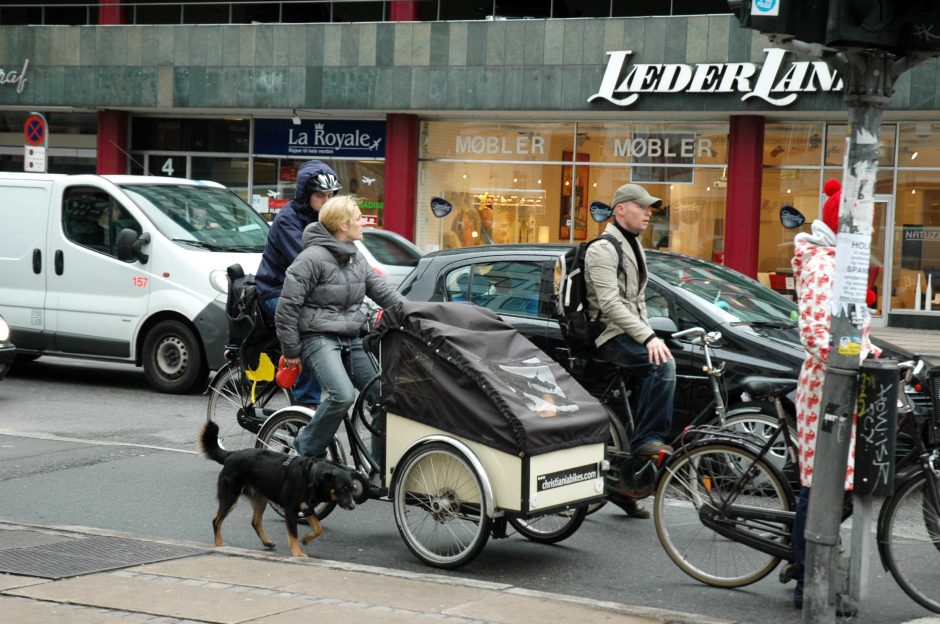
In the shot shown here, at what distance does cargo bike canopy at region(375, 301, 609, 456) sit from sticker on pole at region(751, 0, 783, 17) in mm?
2361

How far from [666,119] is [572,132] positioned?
2.04 metres

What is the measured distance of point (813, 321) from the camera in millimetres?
5492

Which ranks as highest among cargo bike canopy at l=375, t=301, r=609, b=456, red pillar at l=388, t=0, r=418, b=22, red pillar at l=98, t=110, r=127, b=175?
red pillar at l=388, t=0, r=418, b=22

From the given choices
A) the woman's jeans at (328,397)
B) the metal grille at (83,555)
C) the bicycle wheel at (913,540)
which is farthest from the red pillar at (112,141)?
the bicycle wheel at (913,540)

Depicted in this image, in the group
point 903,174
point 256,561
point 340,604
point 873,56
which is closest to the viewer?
point 873,56

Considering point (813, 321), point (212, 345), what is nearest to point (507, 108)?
point (212, 345)

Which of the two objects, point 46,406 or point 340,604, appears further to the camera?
point 46,406

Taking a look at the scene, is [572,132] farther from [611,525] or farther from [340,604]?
[340,604]

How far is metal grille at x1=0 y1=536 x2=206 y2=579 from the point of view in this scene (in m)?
6.06

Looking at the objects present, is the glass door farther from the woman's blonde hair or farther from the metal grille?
the metal grille

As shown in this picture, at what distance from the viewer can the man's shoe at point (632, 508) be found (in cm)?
752

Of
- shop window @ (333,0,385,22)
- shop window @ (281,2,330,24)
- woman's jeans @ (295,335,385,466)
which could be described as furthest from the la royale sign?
woman's jeans @ (295,335,385,466)

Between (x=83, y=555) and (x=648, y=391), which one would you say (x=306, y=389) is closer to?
(x=83, y=555)

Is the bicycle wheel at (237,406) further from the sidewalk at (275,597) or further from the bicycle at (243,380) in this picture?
the sidewalk at (275,597)
